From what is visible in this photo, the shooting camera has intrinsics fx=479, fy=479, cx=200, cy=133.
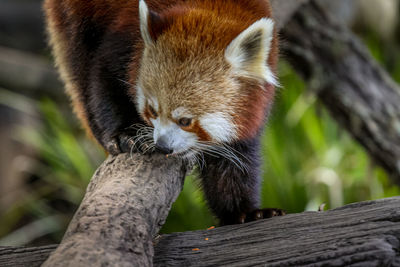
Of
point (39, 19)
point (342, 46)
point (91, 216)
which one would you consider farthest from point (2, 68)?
point (91, 216)

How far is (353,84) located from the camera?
323 centimetres

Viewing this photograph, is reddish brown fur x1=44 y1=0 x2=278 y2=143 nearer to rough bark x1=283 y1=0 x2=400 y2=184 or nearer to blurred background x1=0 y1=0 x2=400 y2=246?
blurred background x1=0 y1=0 x2=400 y2=246

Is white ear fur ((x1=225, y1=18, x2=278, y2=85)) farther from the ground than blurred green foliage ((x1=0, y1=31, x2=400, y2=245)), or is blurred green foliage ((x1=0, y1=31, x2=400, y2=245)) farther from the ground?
blurred green foliage ((x1=0, y1=31, x2=400, y2=245))

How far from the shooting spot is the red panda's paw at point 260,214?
6.20 ft

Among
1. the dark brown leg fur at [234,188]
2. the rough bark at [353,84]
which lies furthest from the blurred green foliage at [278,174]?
the dark brown leg fur at [234,188]

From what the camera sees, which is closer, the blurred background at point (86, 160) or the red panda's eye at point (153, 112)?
the red panda's eye at point (153, 112)

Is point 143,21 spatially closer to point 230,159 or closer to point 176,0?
point 176,0

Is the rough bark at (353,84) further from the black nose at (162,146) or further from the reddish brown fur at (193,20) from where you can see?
the black nose at (162,146)

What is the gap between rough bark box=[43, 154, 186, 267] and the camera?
111 centimetres

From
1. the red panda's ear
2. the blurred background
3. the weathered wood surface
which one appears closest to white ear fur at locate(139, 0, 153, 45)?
the red panda's ear

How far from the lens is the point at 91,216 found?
1254mm

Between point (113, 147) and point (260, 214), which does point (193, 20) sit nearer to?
point (113, 147)

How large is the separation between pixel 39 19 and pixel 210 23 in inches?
161

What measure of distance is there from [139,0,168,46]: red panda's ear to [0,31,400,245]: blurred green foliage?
63.7 inches
